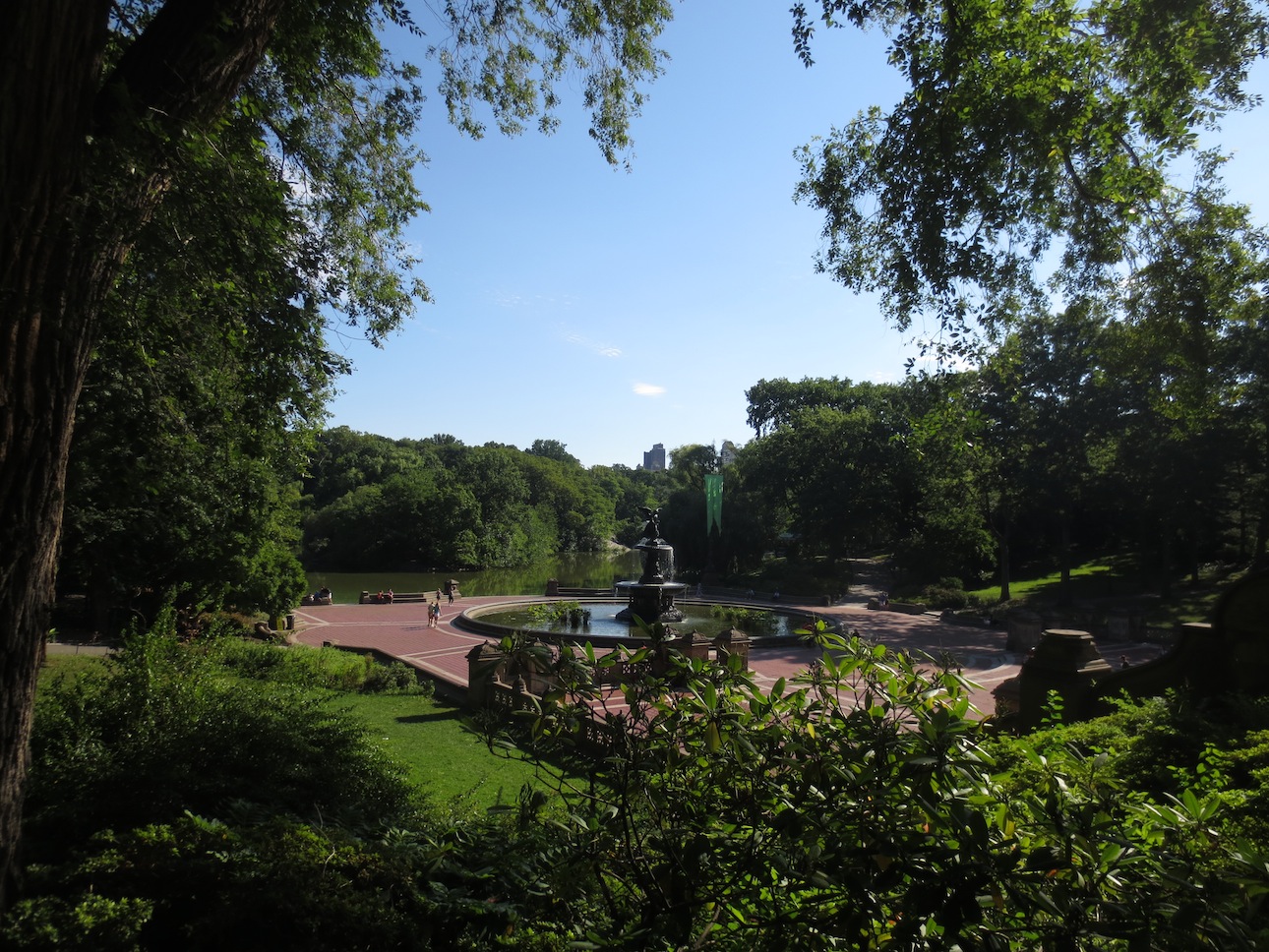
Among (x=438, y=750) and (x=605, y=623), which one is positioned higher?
(x=605, y=623)

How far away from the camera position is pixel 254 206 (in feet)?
14.5

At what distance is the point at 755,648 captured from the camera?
66.4ft

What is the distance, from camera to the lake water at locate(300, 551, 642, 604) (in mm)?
41188

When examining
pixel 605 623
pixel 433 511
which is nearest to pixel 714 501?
pixel 605 623

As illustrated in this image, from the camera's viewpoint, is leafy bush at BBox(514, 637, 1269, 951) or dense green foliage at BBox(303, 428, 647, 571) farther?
dense green foliage at BBox(303, 428, 647, 571)

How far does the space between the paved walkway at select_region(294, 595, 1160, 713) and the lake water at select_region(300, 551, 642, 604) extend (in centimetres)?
631

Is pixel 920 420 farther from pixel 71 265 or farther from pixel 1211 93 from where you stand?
pixel 71 265

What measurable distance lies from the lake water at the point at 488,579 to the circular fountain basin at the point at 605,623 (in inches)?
293

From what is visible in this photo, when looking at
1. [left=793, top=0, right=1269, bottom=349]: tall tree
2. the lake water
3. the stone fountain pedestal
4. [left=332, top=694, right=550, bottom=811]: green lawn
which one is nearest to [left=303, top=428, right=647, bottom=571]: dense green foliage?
the lake water

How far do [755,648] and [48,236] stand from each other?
18927 millimetres

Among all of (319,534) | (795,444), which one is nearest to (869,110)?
(795,444)

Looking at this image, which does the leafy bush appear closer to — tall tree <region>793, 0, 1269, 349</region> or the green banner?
tall tree <region>793, 0, 1269, 349</region>

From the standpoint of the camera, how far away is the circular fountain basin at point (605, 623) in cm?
2070

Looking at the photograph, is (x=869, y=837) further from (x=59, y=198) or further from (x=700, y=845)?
(x=59, y=198)
